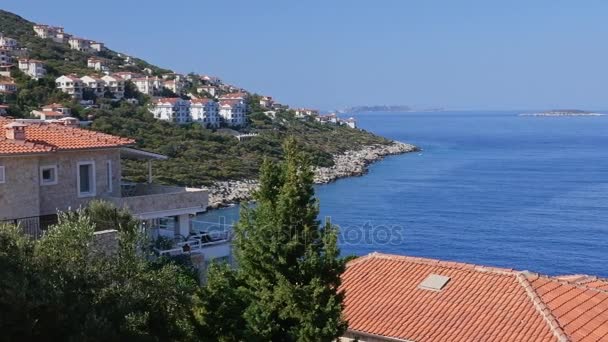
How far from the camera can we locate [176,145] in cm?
8844

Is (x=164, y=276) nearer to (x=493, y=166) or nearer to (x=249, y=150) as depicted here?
(x=249, y=150)

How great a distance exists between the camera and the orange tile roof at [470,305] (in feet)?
46.4

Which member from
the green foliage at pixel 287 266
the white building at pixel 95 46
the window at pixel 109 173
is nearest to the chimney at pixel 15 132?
the window at pixel 109 173

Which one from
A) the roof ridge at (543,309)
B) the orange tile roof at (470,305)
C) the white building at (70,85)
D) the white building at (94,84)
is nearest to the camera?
the roof ridge at (543,309)

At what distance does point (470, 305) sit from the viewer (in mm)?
15344

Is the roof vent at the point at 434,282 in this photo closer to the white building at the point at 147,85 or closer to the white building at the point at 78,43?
the white building at the point at 147,85

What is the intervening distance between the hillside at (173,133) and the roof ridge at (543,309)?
40990mm

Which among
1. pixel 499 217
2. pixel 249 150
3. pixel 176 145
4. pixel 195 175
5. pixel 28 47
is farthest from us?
pixel 28 47

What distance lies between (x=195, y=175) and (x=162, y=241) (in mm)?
58954

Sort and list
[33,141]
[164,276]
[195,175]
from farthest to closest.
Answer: [195,175]
[33,141]
[164,276]

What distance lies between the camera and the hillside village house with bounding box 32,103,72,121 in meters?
76.8

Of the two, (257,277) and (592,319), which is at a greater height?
(257,277)

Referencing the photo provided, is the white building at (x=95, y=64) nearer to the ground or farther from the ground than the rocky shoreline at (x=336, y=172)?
farther from the ground

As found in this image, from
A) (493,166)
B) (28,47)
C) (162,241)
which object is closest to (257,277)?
(162,241)
